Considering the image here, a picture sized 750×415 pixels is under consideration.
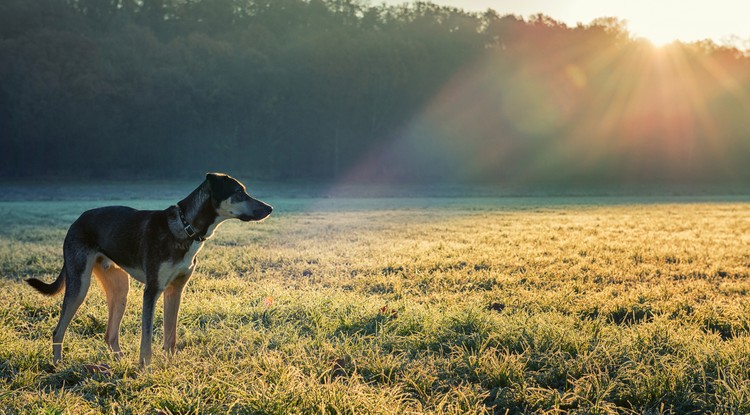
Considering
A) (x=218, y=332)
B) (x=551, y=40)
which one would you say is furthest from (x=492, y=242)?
(x=551, y=40)

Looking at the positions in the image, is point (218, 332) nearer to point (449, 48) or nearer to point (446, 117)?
point (446, 117)

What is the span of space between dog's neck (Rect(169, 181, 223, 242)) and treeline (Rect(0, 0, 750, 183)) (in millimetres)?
41077

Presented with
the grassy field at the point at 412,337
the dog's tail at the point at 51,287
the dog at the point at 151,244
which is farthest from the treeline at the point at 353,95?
the dog at the point at 151,244

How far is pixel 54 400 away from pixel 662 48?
214ft

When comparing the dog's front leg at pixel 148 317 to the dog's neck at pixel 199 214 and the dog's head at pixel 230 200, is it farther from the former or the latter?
the dog's head at pixel 230 200

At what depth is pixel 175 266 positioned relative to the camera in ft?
14.9

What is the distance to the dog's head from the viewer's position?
4617 millimetres

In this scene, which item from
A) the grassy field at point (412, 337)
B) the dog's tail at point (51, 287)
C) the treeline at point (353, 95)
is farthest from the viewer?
the treeline at point (353, 95)

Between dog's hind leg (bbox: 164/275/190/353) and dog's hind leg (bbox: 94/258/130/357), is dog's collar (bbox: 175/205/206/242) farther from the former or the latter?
dog's hind leg (bbox: 94/258/130/357)

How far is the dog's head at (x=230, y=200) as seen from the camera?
15.1 feet

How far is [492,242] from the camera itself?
12.5 meters

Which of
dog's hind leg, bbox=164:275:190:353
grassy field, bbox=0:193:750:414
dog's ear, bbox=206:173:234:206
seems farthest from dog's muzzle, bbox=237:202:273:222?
grassy field, bbox=0:193:750:414

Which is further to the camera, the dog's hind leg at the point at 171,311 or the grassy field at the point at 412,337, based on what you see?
the dog's hind leg at the point at 171,311

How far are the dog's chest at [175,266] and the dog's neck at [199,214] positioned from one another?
95 millimetres
